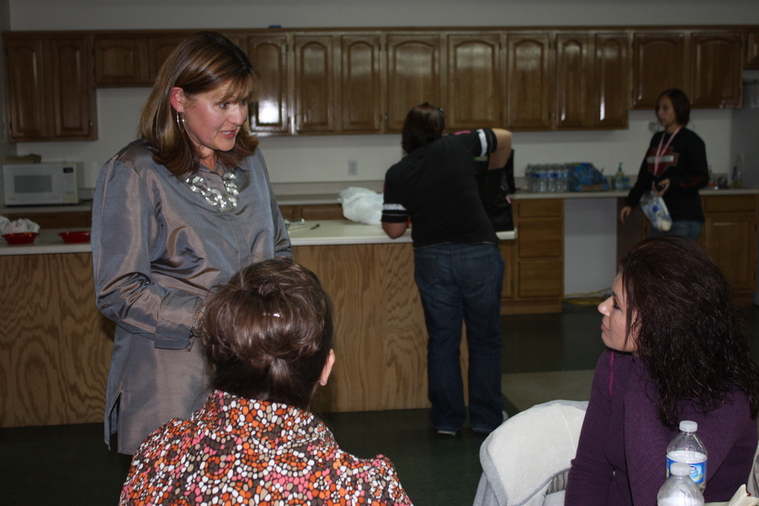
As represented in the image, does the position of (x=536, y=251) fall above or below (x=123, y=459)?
above

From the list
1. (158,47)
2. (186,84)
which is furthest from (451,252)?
(158,47)

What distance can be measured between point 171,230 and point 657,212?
332 centimetres

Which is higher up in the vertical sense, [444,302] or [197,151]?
[197,151]

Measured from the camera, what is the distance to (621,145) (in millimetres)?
6258

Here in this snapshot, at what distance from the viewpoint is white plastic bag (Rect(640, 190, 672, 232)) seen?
402 centimetres

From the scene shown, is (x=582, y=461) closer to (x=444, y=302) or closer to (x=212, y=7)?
(x=444, y=302)

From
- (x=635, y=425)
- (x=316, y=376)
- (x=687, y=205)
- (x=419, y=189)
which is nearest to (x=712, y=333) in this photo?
(x=635, y=425)

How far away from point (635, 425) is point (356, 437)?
6.71 feet

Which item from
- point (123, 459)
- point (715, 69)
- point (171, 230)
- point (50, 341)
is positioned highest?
point (715, 69)

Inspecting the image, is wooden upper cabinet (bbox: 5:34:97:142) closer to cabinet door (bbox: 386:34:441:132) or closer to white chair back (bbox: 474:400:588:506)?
cabinet door (bbox: 386:34:441:132)

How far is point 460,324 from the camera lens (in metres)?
3.11

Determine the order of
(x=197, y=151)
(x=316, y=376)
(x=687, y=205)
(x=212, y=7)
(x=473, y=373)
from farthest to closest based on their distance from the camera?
1. (x=212, y=7)
2. (x=687, y=205)
3. (x=473, y=373)
4. (x=197, y=151)
5. (x=316, y=376)

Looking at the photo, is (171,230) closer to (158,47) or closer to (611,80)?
(158,47)

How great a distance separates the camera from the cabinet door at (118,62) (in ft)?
18.6
